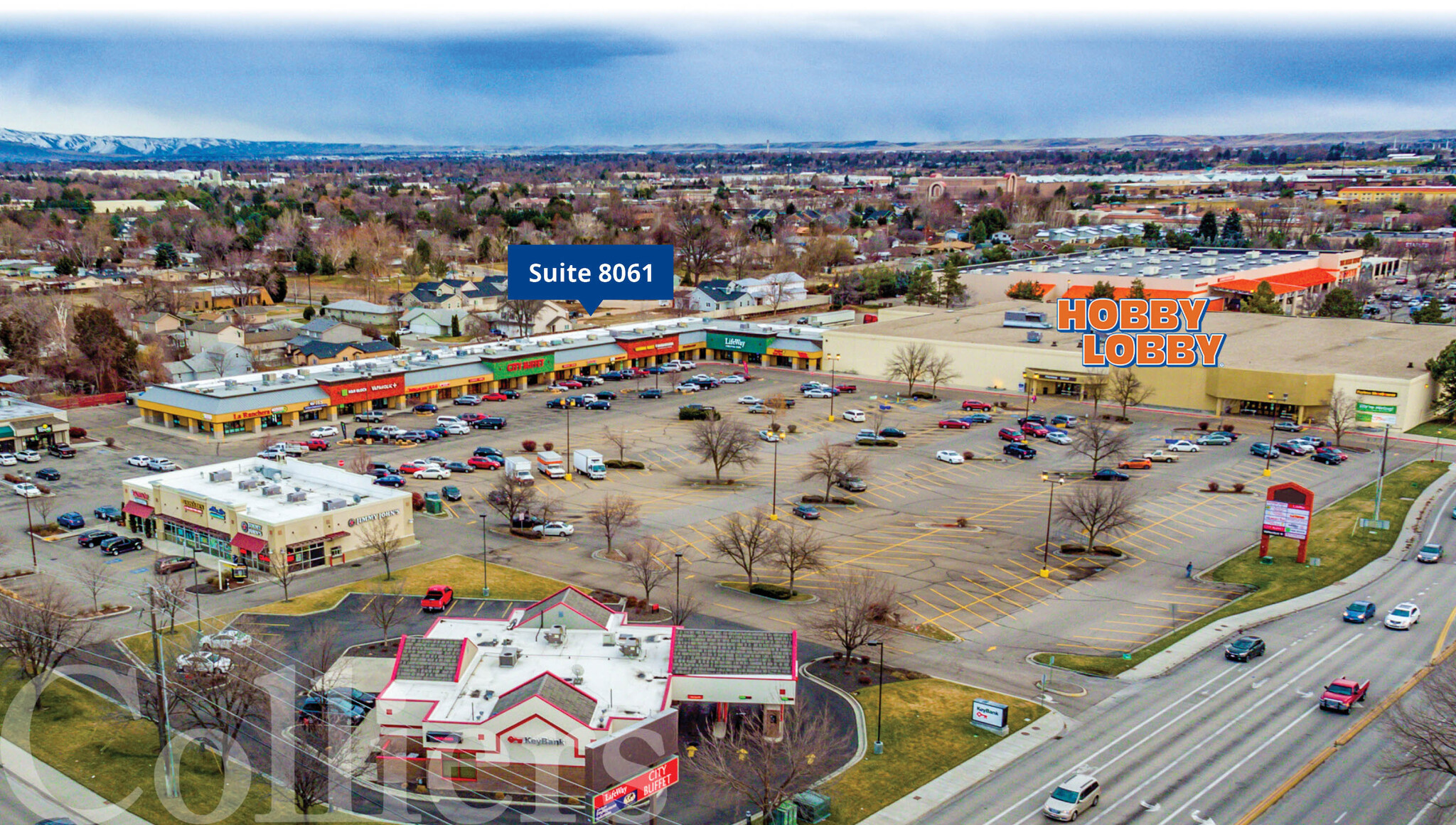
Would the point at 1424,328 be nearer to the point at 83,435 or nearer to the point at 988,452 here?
the point at 988,452

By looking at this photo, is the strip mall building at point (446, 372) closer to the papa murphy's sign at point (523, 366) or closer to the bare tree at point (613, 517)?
the papa murphy's sign at point (523, 366)

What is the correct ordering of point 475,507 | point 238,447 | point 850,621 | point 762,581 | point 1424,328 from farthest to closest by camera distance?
point 1424,328, point 238,447, point 475,507, point 762,581, point 850,621

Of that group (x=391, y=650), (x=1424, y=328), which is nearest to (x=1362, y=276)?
(x=1424, y=328)

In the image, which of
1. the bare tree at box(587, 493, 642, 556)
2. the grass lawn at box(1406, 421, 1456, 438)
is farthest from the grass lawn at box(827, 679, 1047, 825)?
the grass lawn at box(1406, 421, 1456, 438)

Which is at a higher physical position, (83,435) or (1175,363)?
(1175,363)

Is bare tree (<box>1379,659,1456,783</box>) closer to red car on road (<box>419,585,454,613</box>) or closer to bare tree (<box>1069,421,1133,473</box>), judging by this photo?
bare tree (<box>1069,421,1133,473</box>)

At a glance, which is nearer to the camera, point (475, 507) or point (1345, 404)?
point (475, 507)

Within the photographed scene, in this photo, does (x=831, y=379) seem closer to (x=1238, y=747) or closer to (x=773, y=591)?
(x=773, y=591)
